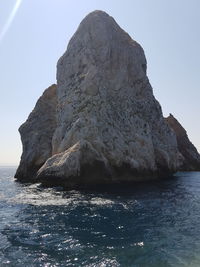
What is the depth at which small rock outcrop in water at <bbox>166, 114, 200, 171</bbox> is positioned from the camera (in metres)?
102

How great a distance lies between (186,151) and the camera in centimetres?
10300

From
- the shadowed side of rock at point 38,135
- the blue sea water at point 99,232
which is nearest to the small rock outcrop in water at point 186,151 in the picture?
the shadowed side of rock at point 38,135

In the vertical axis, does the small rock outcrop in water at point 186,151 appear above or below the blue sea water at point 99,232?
above

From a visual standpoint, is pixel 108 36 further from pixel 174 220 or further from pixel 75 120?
pixel 174 220

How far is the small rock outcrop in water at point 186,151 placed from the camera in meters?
102

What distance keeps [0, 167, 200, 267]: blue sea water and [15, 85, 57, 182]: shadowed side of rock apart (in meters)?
31.9

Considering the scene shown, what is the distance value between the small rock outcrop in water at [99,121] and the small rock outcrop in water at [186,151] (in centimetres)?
4187

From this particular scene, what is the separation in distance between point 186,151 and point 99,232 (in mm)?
91081

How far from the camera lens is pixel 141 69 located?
6181cm

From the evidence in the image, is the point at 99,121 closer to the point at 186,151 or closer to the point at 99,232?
the point at 99,232

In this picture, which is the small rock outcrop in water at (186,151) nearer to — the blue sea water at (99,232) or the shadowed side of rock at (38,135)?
the shadowed side of rock at (38,135)

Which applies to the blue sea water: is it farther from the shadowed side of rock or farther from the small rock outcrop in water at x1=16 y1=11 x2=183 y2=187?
the shadowed side of rock

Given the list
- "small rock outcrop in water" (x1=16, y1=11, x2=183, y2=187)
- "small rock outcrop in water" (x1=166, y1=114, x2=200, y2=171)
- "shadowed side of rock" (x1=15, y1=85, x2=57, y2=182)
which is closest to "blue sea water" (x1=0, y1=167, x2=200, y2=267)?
"small rock outcrop in water" (x1=16, y1=11, x2=183, y2=187)

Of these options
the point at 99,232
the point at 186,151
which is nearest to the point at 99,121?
the point at 99,232
